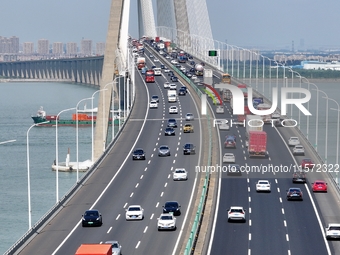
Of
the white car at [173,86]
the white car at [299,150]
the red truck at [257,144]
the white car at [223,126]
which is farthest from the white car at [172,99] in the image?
the red truck at [257,144]

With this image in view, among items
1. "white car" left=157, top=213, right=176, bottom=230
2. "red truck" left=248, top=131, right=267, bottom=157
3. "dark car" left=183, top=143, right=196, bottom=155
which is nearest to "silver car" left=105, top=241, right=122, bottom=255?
"white car" left=157, top=213, right=176, bottom=230

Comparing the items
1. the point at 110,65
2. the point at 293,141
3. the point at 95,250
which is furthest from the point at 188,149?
the point at 95,250

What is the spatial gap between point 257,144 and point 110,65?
103 feet

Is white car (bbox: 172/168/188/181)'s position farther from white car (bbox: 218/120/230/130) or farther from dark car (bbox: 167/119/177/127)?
dark car (bbox: 167/119/177/127)

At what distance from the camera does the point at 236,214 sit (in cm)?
Answer: 4278

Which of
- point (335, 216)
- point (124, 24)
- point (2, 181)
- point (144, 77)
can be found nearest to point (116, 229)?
point (335, 216)

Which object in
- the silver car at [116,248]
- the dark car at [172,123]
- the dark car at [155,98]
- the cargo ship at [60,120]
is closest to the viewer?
the silver car at [116,248]

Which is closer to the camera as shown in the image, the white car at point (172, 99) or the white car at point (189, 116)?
the white car at point (189, 116)

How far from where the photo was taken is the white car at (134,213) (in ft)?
142

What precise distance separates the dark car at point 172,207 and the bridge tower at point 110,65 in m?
31.9

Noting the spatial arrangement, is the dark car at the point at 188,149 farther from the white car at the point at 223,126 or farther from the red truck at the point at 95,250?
the red truck at the point at 95,250

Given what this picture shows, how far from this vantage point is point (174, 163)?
199 feet

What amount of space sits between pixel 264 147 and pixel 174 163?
636 cm

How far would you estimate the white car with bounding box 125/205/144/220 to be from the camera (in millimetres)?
43219
